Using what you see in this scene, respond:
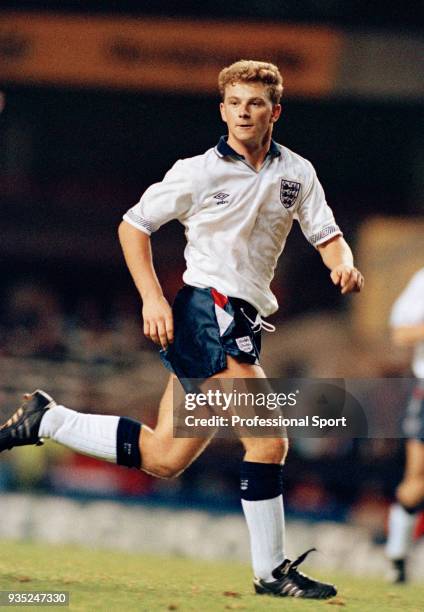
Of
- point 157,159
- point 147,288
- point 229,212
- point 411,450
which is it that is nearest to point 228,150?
point 229,212

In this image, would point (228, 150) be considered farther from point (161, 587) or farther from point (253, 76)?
point (161, 587)

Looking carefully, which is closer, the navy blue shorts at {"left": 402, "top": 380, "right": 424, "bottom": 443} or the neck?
the neck

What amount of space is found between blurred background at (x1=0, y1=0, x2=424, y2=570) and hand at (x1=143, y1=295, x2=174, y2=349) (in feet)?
27.0

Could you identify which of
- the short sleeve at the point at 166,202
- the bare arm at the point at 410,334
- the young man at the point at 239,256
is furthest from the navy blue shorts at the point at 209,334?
the bare arm at the point at 410,334

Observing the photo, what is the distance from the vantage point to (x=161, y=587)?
15.8ft

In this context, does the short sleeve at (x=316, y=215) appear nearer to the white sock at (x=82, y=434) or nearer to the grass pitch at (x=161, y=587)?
the white sock at (x=82, y=434)

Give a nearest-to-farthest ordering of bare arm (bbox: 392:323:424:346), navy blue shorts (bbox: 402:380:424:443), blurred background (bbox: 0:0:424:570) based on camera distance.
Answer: bare arm (bbox: 392:323:424:346), navy blue shorts (bbox: 402:380:424:443), blurred background (bbox: 0:0:424:570)

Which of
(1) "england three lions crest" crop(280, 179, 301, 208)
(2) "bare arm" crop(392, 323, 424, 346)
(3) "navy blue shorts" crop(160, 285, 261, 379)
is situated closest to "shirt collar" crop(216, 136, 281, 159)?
(1) "england three lions crest" crop(280, 179, 301, 208)

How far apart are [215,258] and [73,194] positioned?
10.7 meters

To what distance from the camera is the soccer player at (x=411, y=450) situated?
6.45 meters

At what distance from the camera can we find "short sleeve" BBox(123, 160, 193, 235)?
4516mm

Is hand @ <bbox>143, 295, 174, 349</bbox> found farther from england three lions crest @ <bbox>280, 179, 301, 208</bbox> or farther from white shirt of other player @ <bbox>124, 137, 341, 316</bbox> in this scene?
england three lions crest @ <bbox>280, 179, 301, 208</bbox>

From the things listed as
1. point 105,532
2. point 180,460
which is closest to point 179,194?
point 180,460

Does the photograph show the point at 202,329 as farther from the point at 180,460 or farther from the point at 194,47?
the point at 194,47
